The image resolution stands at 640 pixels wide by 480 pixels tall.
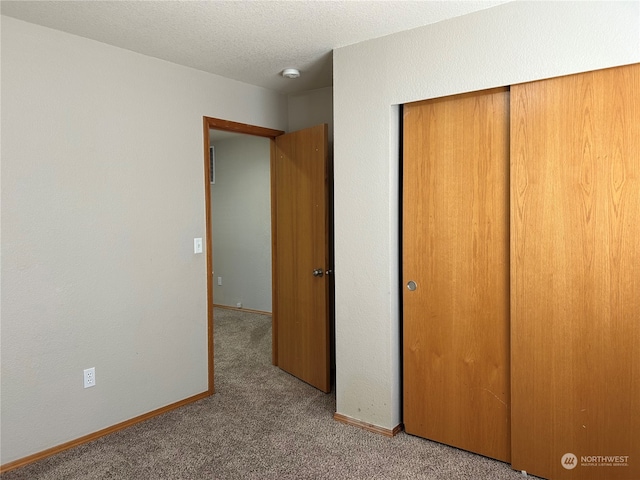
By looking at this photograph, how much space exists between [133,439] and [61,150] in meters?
1.76

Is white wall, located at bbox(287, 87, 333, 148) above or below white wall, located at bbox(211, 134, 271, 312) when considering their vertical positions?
above

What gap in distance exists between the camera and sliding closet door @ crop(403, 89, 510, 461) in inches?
91.4


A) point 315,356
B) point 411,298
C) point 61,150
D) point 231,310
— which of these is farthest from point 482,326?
point 231,310

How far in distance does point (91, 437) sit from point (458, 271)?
238 cm

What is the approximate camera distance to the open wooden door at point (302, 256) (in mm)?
3312

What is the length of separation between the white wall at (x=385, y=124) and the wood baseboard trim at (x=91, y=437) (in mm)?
1134

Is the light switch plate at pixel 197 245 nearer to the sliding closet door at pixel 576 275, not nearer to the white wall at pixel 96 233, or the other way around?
the white wall at pixel 96 233

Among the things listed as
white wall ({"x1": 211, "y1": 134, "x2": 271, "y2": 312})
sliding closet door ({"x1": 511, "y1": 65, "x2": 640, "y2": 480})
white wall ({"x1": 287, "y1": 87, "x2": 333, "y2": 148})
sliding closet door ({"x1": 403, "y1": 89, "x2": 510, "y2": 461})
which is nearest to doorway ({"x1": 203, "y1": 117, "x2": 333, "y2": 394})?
white wall ({"x1": 287, "y1": 87, "x2": 333, "y2": 148})

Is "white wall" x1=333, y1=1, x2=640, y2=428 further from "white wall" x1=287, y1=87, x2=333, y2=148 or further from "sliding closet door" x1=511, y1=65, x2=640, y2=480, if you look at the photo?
"white wall" x1=287, y1=87, x2=333, y2=148

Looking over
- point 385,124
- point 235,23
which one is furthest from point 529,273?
point 235,23

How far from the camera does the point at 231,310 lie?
6.07 meters

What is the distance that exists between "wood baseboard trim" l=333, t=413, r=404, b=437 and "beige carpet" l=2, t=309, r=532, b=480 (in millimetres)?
37

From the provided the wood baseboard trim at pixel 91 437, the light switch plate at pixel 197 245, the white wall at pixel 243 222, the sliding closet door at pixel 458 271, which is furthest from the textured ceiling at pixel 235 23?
the white wall at pixel 243 222

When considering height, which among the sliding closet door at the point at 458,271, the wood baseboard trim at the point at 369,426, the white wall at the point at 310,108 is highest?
the white wall at the point at 310,108
